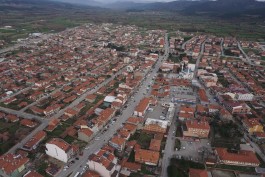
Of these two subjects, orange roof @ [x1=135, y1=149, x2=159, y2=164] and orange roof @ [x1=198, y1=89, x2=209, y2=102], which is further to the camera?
orange roof @ [x1=198, y1=89, x2=209, y2=102]

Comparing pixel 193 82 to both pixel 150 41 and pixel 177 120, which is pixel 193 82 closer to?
pixel 177 120

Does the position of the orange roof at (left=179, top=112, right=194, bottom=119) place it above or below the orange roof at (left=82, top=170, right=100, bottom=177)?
above

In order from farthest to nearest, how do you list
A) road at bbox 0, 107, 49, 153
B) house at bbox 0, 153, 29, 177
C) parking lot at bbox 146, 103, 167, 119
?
1. parking lot at bbox 146, 103, 167, 119
2. road at bbox 0, 107, 49, 153
3. house at bbox 0, 153, 29, 177

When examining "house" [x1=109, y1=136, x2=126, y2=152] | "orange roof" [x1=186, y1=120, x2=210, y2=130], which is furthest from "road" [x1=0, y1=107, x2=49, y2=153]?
"orange roof" [x1=186, y1=120, x2=210, y2=130]

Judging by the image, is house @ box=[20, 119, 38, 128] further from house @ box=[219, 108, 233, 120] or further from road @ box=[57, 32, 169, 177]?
house @ box=[219, 108, 233, 120]

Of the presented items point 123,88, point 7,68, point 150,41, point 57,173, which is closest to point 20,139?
point 57,173

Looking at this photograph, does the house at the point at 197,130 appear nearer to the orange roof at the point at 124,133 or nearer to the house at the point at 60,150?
the orange roof at the point at 124,133

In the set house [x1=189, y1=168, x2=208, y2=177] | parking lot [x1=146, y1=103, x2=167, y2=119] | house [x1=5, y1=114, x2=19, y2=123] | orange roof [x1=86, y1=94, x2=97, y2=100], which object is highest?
orange roof [x1=86, y1=94, x2=97, y2=100]

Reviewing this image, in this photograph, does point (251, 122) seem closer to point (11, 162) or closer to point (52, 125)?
point (52, 125)

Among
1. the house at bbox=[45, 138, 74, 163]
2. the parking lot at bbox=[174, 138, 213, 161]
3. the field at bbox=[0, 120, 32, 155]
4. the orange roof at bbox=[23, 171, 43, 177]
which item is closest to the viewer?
the orange roof at bbox=[23, 171, 43, 177]
